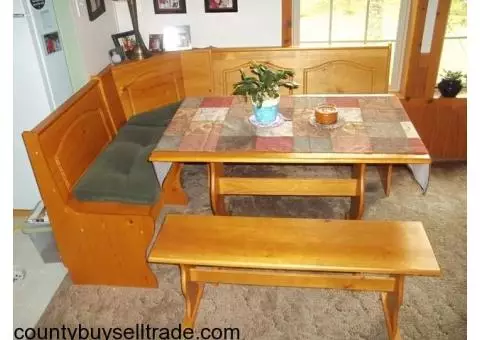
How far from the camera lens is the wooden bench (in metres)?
1.93

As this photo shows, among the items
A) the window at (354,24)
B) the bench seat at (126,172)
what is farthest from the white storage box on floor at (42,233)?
the window at (354,24)

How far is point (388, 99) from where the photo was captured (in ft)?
9.10

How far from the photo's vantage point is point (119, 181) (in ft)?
8.13

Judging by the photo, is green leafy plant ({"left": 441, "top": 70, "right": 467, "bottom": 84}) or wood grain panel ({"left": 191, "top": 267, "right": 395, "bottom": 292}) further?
green leafy plant ({"left": 441, "top": 70, "right": 467, "bottom": 84})

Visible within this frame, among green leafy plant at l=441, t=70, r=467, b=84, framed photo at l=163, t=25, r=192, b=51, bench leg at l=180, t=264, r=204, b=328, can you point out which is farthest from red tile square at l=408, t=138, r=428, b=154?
framed photo at l=163, t=25, r=192, b=51

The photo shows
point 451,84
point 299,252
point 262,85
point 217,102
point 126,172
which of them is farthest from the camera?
point 451,84

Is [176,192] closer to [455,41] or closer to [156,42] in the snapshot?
[156,42]

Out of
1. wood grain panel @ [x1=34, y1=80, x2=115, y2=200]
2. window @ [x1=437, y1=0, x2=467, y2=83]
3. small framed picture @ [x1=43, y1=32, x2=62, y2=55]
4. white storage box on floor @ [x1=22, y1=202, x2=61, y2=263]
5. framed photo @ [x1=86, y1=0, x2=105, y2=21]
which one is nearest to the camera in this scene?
wood grain panel @ [x1=34, y1=80, x2=115, y2=200]

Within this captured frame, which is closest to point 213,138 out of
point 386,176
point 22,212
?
point 386,176

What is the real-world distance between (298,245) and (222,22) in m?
2.36

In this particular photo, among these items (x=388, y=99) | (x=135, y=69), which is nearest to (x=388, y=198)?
(x=388, y=99)

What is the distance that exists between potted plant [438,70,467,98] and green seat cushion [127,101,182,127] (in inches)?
87.1

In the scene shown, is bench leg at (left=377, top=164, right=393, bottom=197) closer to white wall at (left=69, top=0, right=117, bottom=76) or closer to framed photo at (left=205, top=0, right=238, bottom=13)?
framed photo at (left=205, top=0, right=238, bottom=13)

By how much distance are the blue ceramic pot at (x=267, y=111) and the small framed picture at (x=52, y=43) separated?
149cm
